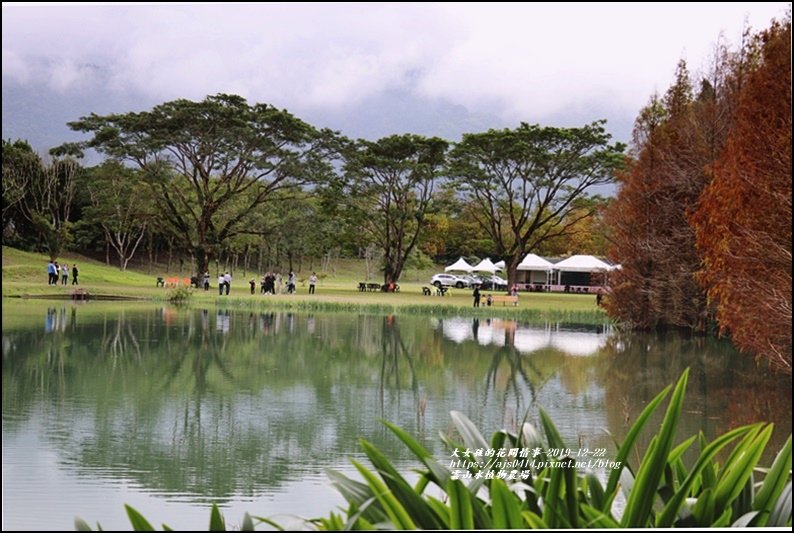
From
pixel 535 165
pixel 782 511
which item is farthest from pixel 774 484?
pixel 535 165

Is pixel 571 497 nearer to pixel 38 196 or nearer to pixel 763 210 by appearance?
pixel 763 210

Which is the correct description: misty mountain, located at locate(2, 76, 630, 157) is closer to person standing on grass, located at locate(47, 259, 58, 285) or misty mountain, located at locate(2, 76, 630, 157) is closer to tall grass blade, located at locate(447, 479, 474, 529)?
tall grass blade, located at locate(447, 479, 474, 529)

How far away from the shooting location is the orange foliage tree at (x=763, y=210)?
7262mm

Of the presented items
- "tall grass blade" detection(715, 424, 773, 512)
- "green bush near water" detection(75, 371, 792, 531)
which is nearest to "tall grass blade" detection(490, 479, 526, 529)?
"green bush near water" detection(75, 371, 792, 531)

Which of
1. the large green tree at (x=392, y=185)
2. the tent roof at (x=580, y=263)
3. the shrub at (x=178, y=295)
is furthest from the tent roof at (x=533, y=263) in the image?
the shrub at (x=178, y=295)

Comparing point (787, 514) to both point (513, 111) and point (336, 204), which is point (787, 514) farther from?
point (336, 204)

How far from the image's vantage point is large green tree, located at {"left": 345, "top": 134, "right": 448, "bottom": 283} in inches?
912

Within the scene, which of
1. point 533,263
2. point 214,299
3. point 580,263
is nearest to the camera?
point 214,299

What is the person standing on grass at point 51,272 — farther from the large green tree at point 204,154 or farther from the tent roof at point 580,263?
the tent roof at point 580,263

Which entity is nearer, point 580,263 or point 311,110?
point 311,110

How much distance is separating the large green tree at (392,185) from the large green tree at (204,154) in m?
4.28

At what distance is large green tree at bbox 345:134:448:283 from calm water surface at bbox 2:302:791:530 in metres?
10.4

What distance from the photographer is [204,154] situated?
1717 cm

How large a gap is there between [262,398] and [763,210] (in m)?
4.37
